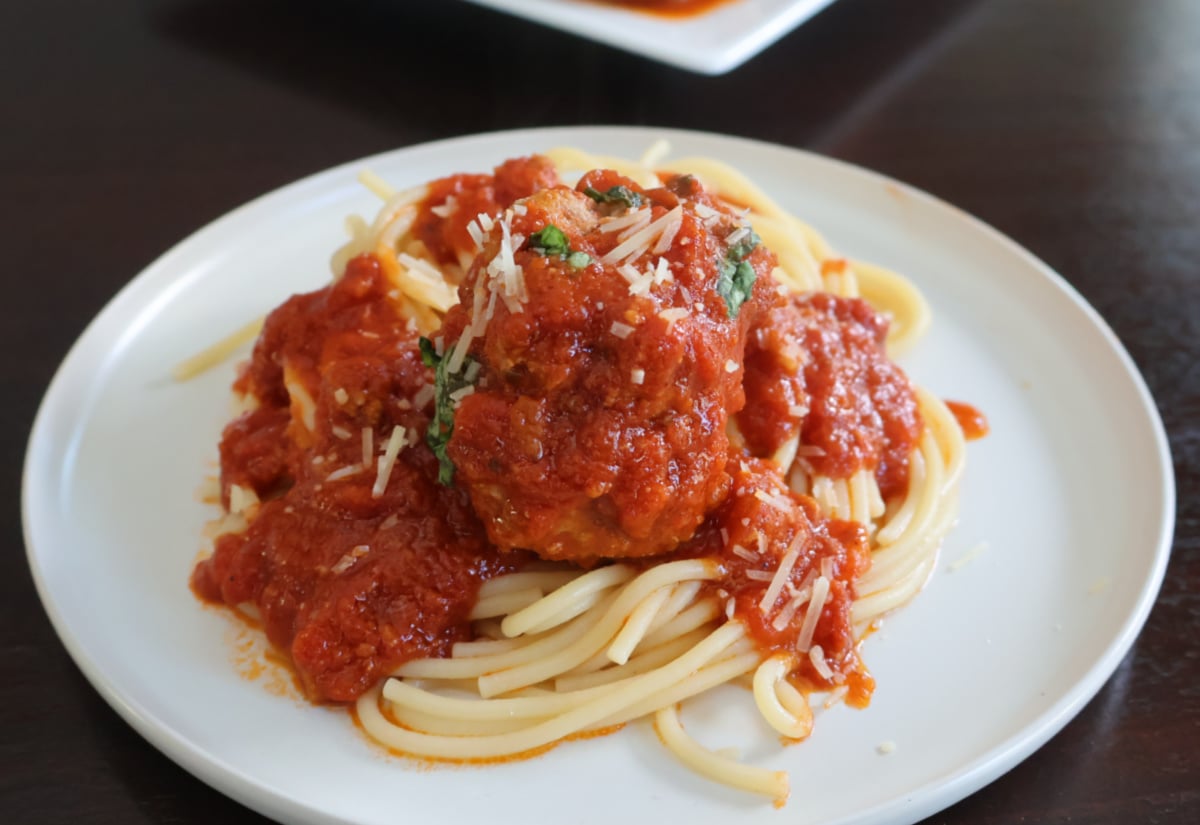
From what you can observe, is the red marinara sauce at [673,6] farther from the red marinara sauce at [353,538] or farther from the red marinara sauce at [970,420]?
the red marinara sauce at [353,538]

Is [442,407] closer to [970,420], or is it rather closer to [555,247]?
[555,247]

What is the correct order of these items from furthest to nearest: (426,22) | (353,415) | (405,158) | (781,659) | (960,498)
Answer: (426,22)
(405,158)
(960,498)
(353,415)
(781,659)

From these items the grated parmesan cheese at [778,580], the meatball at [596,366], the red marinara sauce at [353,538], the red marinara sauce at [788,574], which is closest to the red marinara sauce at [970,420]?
the red marinara sauce at [788,574]

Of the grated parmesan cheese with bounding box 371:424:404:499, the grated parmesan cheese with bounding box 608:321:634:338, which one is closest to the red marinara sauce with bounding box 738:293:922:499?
the grated parmesan cheese with bounding box 608:321:634:338

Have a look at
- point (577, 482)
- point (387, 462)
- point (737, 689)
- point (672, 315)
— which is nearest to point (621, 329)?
point (672, 315)

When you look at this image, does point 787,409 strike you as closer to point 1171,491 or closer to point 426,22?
point 1171,491

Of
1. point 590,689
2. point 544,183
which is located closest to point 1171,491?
point 590,689

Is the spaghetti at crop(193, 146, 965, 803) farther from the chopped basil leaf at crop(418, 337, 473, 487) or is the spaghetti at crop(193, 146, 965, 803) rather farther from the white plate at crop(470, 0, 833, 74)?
the white plate at crop(470, 0, 833, 74)
